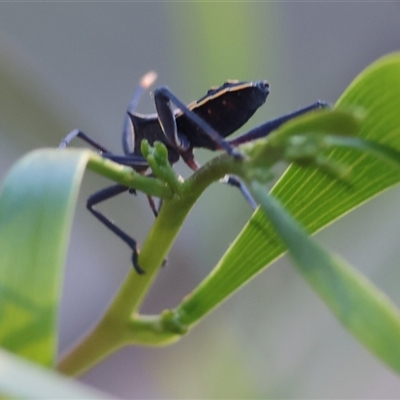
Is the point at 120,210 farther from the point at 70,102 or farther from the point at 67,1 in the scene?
the point at 67,1

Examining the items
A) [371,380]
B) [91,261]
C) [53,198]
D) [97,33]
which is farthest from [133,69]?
[53,198]

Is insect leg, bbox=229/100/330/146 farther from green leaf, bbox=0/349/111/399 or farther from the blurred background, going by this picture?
the blurred background

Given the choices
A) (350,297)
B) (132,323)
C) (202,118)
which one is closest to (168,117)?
(202,118)

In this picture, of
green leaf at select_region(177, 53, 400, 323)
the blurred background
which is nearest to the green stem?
green leaf at select_region(177, 53, 400, 323)

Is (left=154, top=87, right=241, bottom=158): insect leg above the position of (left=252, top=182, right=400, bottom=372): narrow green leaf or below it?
above

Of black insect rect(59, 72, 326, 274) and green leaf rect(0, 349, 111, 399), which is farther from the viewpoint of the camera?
black insect rect(59, 72, 326, 274)

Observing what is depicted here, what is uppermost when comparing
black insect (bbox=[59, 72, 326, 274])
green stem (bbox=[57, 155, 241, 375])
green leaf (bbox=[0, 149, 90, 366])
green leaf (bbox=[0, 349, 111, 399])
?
black insect (bbox=[59, 72, 326, 274])

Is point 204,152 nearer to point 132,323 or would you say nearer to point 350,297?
point 132,323
